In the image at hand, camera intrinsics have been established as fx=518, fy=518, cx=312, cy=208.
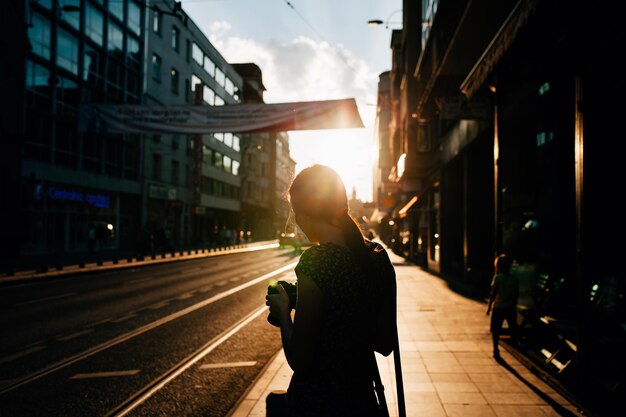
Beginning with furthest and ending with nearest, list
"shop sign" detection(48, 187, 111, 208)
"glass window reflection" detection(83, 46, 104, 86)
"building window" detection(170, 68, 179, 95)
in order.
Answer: "building window" detection(170, 68, 179, 95)
"glass window reflection" detection(83, 46, 104, 86)
"shop sign" detection(48, 187, 111, 208)

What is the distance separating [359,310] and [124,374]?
4948mm

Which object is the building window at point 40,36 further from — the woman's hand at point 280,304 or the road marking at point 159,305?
the woman's hand at point 280,304

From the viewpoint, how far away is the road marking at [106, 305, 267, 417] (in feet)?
16.0

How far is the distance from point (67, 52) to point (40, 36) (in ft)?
7.99

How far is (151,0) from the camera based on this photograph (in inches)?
1506

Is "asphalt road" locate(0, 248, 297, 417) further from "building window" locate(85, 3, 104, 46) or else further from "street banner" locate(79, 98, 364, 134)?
"building window" locate(85, 3, 104, 46)

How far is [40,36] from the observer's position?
26578mm

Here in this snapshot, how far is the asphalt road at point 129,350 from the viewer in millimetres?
5098

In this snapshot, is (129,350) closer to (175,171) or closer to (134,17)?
(134,17)

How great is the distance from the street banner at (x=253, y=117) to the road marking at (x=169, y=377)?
839 cm

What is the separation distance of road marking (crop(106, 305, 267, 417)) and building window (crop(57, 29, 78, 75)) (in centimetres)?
2480

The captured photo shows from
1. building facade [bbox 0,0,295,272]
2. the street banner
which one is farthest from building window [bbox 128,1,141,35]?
the street banner

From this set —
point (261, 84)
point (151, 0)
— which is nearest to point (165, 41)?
point (151, 0)

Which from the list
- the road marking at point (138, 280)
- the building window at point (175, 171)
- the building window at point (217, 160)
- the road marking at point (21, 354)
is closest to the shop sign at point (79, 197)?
the road marking at point (138, 280)
